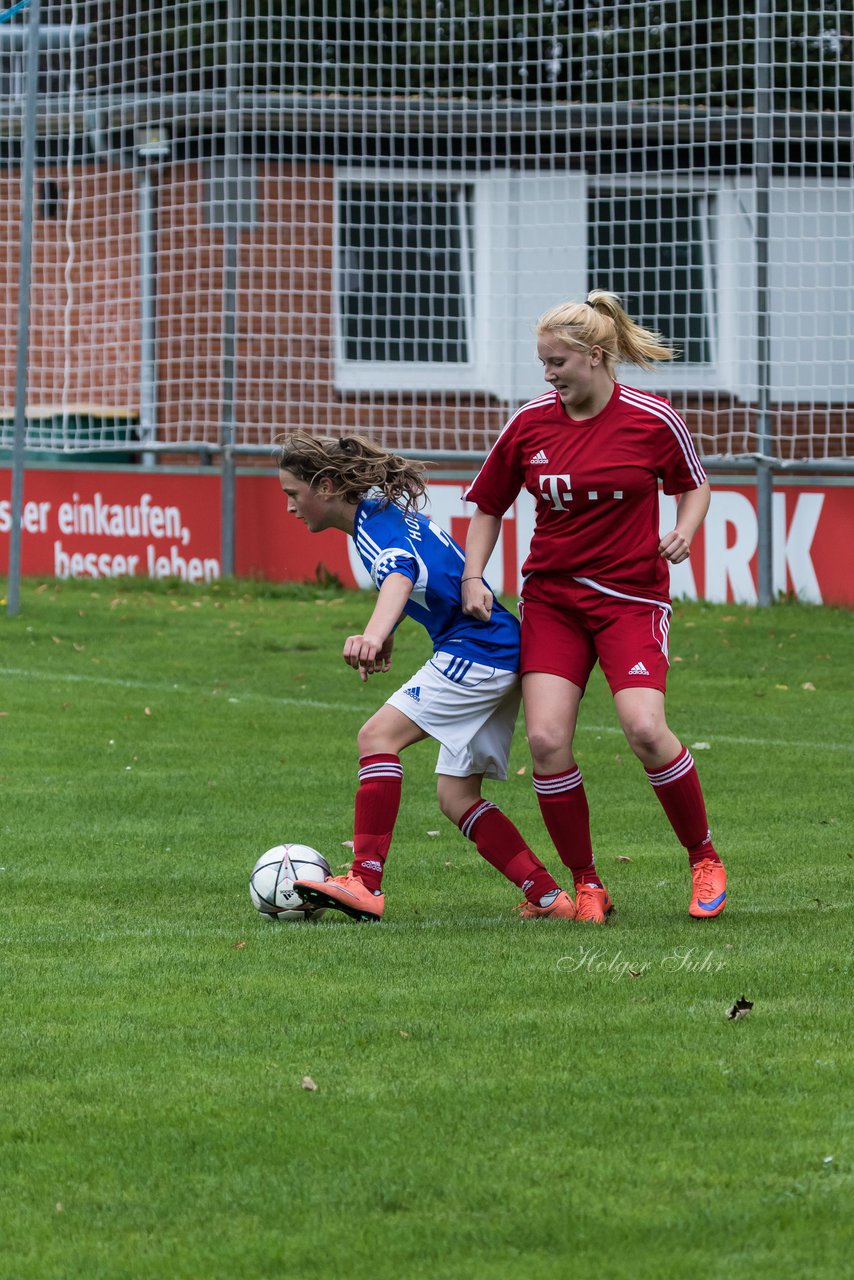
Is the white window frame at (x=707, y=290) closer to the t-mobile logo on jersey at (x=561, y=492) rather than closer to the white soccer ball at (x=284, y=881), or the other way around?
the t-mobile logo on jersey at (x=561, y=492)

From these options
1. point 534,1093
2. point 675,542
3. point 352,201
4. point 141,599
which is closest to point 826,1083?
point 534,1093

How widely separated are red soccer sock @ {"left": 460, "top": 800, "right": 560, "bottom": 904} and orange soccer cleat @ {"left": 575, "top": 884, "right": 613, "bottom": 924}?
0.34ft

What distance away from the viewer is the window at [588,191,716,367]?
15.6 meters

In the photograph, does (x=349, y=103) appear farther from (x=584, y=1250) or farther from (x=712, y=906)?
(x=584, y=1250)

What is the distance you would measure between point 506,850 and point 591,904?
12.4 inches

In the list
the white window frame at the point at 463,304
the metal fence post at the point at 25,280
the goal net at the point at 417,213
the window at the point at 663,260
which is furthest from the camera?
the white window frame at the point at 463,304

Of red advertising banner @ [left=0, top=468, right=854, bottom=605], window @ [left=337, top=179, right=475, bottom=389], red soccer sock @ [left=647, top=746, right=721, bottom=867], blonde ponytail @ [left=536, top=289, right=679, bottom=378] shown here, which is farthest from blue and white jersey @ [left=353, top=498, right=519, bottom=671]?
window @ [left=337, top=179, right=475, bottom=389]

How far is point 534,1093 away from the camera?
4.09m

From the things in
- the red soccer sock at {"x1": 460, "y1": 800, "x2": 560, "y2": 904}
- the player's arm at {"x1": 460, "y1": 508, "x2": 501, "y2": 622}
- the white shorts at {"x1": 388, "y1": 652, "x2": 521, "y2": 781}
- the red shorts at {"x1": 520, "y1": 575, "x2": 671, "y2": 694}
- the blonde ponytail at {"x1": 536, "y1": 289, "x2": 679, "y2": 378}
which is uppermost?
the blonde ponytail at {"x1": 536, "y1": 289, "x2": 679, "y2": 378}

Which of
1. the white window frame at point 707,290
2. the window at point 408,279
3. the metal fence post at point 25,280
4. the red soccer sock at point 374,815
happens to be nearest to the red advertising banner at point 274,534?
the white window frame at point 707,290

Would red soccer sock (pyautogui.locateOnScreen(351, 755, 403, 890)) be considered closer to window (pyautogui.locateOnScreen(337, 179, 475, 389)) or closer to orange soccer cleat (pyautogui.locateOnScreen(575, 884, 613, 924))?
orange soccer cleat (pyautogui.locateOnScreen(575, 884, 613, 924))

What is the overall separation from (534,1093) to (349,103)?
44.9 feet

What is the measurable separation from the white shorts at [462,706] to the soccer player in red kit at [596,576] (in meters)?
0.12

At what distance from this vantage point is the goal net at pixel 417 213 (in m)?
15.2
